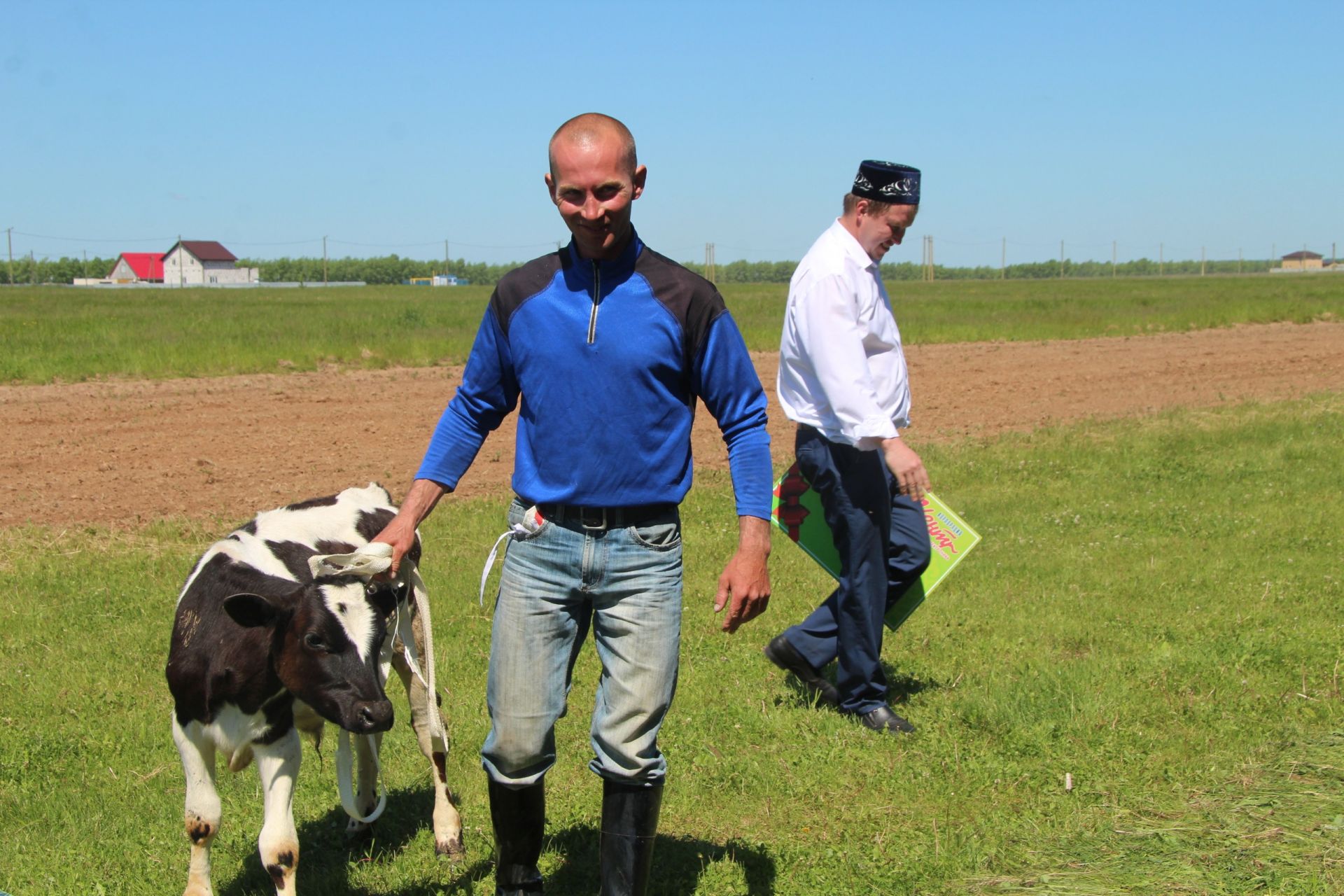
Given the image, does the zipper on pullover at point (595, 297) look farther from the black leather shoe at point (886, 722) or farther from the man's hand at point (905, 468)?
the black leather shoe at point (886, 722)

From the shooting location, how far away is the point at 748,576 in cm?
390


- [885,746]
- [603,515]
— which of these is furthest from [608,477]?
[885,746]

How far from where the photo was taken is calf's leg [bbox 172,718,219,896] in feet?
14.4

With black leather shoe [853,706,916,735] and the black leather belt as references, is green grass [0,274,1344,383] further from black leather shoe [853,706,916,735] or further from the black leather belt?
the black leather belt

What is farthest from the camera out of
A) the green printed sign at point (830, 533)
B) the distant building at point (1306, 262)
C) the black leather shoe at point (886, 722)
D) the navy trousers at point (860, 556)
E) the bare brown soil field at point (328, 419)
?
the distant building at point (1306, 262)

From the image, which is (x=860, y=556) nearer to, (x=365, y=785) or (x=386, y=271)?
(x=365, y=785)

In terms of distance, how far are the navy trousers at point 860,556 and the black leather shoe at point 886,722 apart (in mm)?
42

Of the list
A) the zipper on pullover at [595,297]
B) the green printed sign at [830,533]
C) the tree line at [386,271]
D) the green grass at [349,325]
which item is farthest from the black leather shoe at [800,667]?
the tree line at [386,271]

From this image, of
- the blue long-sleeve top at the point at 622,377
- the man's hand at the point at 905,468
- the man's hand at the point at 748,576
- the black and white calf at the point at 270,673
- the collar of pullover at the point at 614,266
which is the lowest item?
the black and white calf at the point at 270,673

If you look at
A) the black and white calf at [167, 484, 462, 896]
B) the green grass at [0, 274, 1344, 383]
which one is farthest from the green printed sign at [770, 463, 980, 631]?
the green grass at [0, 274, 1344, 383]

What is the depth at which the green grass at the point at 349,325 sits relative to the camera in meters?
22.1

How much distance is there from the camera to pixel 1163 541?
384 inches

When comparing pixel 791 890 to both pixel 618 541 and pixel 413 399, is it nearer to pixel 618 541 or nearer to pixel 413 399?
pixel 618 541

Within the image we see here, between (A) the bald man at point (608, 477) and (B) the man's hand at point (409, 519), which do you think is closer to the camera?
(A) the bald man at point (608, 477)
